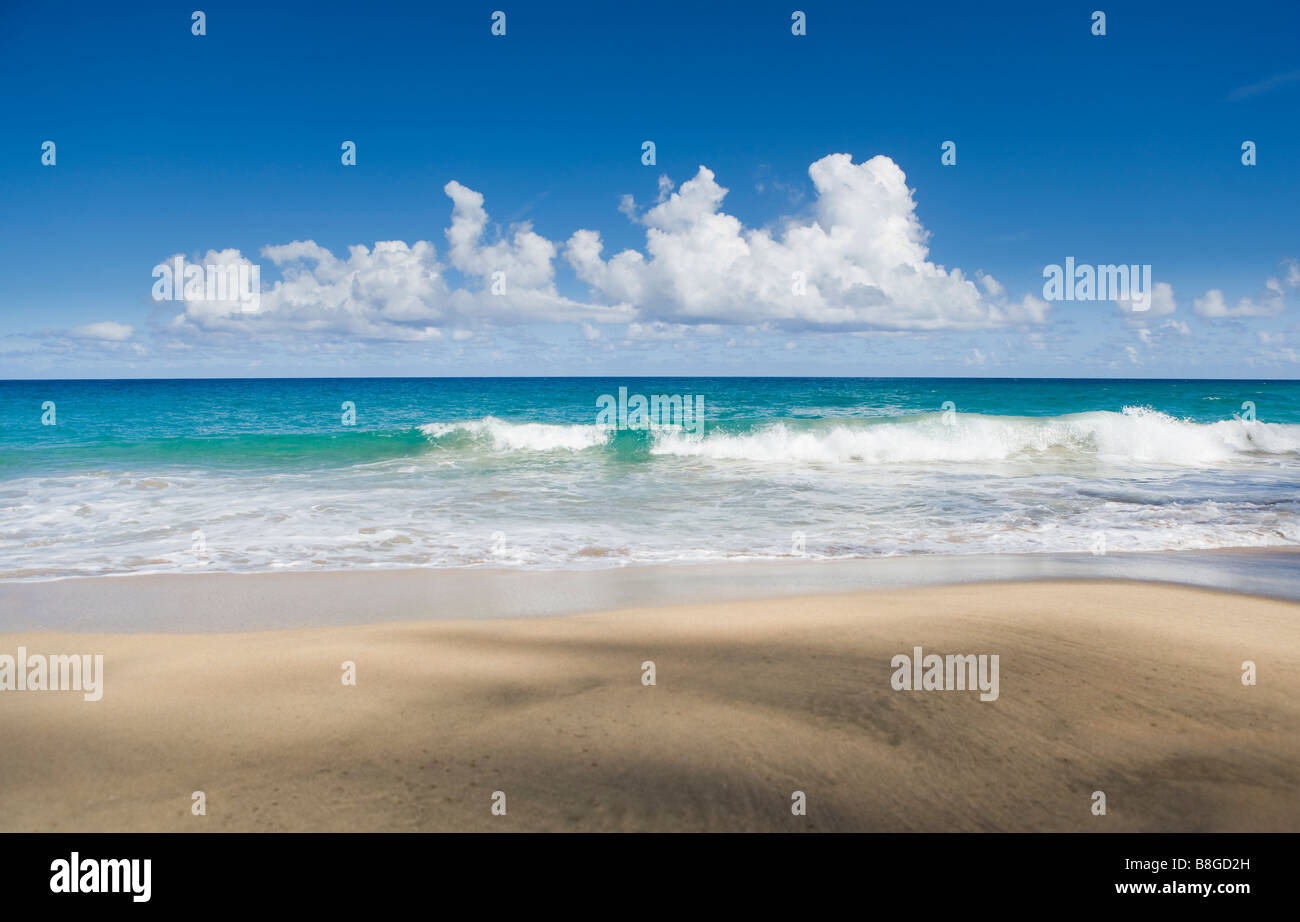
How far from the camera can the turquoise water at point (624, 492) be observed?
9352 millimetres

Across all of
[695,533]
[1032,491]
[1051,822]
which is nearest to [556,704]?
[1051,822]

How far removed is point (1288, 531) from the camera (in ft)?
33.4

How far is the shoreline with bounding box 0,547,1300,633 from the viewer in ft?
20.7

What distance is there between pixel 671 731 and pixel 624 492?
11094 millimetres

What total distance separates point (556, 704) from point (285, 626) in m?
3.15

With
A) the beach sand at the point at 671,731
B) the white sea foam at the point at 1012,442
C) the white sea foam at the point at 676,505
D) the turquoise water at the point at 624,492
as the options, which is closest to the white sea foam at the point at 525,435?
the turquoise water at the point at 624,492

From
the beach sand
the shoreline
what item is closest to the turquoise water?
the shoreline

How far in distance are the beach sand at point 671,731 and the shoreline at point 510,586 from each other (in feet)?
2.28

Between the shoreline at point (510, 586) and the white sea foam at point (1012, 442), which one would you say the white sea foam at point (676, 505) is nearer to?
the white sea foam at point (1012, 442)
